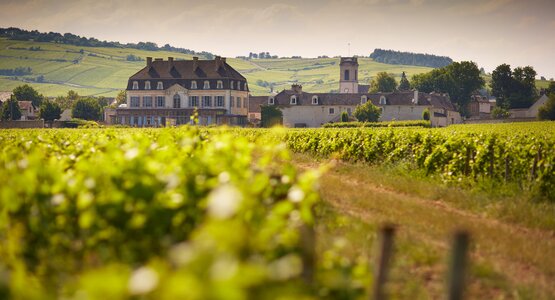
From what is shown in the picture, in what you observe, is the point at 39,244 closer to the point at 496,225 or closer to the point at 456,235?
the point at 456,235

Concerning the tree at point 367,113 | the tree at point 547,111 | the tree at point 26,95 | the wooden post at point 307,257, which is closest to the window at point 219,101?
the tree at point 367,113

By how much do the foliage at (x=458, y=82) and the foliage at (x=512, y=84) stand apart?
4.94 m

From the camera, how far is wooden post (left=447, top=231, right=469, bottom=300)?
13.8ft

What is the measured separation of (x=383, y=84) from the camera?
145 meters

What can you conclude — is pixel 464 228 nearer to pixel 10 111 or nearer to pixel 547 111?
pixel 547 111

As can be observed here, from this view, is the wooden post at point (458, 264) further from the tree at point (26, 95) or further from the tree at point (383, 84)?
the tree at point (26, 95)

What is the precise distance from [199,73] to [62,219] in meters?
102

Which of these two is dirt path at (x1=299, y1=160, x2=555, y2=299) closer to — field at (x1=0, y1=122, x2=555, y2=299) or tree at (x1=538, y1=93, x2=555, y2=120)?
field at (x1=0, y1=122, x2=555, y2=299)

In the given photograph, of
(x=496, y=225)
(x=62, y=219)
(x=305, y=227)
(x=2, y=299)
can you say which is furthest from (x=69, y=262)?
(x=496, y=225)

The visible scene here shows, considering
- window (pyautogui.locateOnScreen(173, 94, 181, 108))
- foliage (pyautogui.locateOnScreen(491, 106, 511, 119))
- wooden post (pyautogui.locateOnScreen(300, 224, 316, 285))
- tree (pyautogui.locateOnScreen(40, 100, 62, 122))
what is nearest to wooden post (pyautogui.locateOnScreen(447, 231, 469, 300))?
wooden post (pyautogui.locateOnScreen(300, 224, 316, 285))

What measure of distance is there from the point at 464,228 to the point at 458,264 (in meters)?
8.88

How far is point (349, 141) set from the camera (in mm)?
30734

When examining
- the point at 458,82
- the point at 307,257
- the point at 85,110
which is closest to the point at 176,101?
the point at 85,110

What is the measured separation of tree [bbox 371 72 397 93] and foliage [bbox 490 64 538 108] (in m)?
20.0
